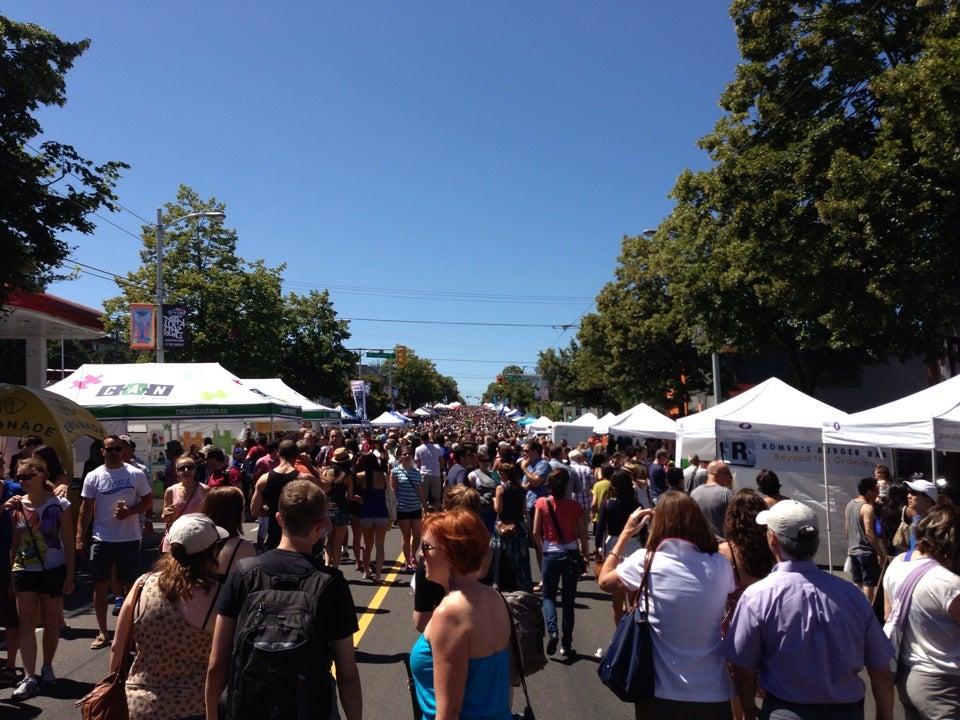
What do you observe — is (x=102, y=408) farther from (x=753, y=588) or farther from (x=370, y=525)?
(x=753, y=588)

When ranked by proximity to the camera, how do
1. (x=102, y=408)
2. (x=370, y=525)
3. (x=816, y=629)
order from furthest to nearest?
(x=102, y=408), (x=370, y=525), (x=816, y=629)

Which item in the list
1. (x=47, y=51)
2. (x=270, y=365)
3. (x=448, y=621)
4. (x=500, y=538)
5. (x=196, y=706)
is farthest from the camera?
(x=270, y=365)

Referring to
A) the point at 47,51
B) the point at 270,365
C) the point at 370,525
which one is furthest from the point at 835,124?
the point at 270,365

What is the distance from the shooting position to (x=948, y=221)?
13.4 metres

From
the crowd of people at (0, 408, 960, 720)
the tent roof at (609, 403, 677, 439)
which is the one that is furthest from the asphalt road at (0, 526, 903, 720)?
the tent roof at (609, 403, 677, 439)

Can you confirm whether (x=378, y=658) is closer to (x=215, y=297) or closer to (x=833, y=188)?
(x=833, y=188)

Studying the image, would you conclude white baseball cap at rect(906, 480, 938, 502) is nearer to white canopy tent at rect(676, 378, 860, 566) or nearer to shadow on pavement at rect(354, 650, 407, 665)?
shadow on pavement at rect(354, 650, 407, 665)

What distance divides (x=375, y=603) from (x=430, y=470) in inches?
187

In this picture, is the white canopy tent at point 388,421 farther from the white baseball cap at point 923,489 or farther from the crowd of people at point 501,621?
Result: the crowd of people at point 501,621

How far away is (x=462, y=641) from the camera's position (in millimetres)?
2830

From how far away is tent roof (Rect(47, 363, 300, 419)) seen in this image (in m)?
16.1

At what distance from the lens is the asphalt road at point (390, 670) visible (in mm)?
5809

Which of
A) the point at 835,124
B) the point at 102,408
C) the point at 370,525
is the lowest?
the point at 370,525

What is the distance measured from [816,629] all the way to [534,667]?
117 cm
